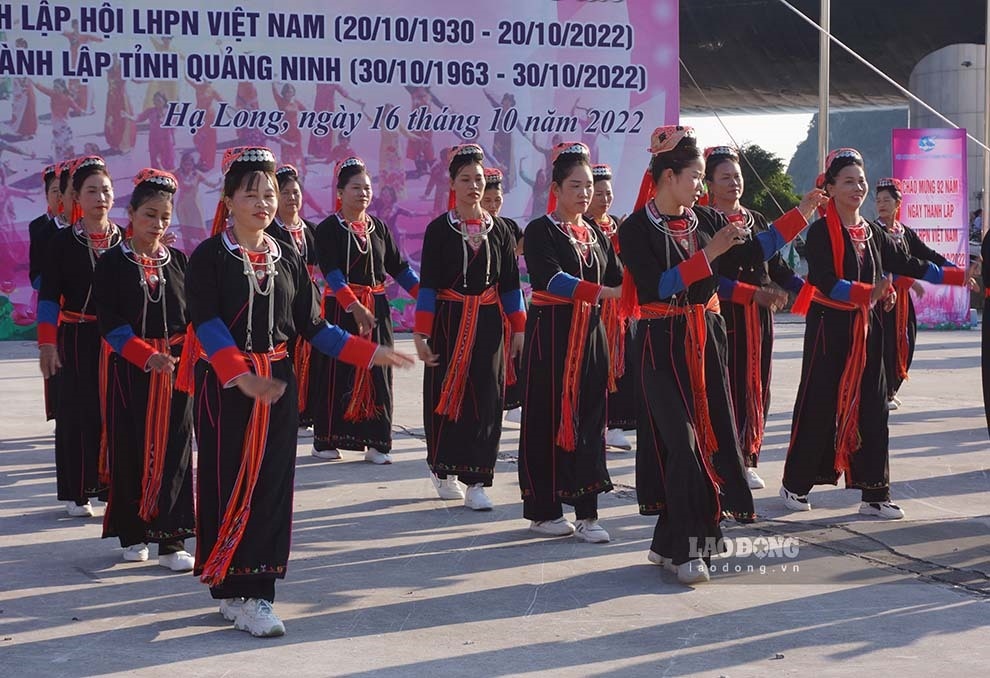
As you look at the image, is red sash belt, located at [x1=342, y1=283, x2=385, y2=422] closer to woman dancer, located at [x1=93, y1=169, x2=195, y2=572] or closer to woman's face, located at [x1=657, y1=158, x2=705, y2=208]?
woman dancer, located at [x1=93, y1=169, x2=195, y2=572]

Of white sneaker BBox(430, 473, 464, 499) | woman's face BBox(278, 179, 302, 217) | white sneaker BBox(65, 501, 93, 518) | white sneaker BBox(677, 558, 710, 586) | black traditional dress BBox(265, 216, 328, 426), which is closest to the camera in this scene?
white sneaker BBox(677, 558, 710, 586)

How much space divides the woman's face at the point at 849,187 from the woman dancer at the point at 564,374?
104 centimetres

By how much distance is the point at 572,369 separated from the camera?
582 cm

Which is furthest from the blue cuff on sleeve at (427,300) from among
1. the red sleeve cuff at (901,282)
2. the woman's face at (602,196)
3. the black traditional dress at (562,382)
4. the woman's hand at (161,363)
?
the red sleeve cuff at (901,282)

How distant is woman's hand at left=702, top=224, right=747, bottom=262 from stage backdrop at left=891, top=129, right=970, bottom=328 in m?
11.6

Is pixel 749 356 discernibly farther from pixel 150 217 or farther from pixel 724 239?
pixel 150 217

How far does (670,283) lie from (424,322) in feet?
5.86

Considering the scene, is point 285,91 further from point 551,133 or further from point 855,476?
point 855,476

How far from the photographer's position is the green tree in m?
21.6

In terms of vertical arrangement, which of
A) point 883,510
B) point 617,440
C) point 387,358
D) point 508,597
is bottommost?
point 508,597

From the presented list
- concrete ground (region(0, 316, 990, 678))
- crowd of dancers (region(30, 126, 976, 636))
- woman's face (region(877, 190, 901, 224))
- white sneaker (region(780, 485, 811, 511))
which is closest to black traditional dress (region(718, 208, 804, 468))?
crowd of dancers (region(30, 126, 976, 636))

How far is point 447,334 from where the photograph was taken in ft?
21.1

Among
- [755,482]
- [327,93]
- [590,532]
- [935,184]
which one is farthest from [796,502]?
[935,184]

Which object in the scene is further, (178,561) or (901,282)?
(901,282)
